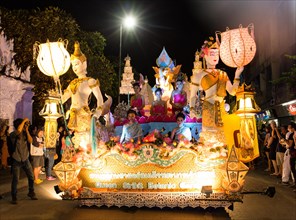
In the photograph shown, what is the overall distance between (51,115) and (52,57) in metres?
1.27

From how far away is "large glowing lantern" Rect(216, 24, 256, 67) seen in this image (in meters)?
7.33

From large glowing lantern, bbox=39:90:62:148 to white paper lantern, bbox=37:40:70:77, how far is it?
58cm

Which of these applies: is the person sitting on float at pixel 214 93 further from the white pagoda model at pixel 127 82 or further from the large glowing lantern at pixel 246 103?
the white pagoda model at pixel 127 82

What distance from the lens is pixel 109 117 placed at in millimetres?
12688

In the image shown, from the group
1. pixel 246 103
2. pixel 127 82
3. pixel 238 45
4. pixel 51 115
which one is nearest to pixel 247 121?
pixel 246 103

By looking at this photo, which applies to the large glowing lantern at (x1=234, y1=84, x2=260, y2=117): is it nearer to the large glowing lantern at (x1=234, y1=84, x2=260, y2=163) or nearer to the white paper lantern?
the large glowing lantern at (x1=234, y1=84, x2=260, y2=163)

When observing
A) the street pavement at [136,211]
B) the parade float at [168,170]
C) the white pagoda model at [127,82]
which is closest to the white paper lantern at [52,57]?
the parade float at [168,170]

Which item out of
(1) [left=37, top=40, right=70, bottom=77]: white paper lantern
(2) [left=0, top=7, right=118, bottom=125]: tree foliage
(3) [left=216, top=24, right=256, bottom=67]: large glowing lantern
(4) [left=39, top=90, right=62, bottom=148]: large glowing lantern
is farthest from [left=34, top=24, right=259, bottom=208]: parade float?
(2) [left=0, top=7, right=118, bottom=125]: tree foliage

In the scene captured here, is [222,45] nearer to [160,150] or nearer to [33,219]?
[160,150]

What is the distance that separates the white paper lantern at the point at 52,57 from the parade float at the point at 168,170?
69.6 inches

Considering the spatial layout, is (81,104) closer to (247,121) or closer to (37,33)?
(247,121)

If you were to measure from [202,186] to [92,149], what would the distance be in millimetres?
2476

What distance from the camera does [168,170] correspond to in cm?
736

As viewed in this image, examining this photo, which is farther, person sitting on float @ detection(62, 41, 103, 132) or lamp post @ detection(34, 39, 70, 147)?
person sitting on float @ detection(62, 41, 103, 132)
